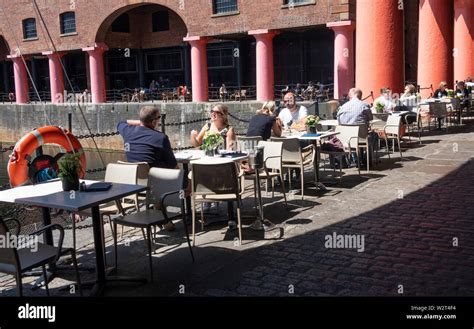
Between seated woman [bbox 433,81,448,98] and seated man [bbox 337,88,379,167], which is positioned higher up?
seated woman [bbox 433,81,448,98]

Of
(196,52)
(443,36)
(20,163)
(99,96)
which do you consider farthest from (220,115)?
(99,96)

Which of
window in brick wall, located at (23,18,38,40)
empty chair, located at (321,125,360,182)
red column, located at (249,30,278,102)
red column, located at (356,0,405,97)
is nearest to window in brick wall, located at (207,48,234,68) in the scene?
red column, located at (249,30,278,102)

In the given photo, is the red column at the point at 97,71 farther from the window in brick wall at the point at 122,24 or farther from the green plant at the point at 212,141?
the green plant at the point at 212,141

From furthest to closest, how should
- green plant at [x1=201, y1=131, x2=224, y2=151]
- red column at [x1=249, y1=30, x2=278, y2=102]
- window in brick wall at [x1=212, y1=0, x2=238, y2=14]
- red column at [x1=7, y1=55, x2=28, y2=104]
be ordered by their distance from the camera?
red column at [x1=7, y1=55, x2=28, y2=104] < window in brick wall at [x1=212, y1=0, x2=238, y2=14] < red column at [x1=249, y1=30, x2=278, y2=102] < green plant at [x1=201, y1=131, x2=224, y2=151]

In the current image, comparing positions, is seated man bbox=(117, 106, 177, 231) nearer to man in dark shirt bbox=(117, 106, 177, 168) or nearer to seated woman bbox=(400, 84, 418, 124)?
man in dark shirt bbox=(117, 106, 177, 168)

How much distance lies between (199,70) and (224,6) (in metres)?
3.63

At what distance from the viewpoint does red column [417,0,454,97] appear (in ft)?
67.0

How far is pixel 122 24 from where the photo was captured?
38.4 m

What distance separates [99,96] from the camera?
3569 cm

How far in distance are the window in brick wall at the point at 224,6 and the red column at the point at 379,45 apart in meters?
16.0

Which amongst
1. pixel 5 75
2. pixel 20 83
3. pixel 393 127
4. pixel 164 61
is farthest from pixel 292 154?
pixel 5 75

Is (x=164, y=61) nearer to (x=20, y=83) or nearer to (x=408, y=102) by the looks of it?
(x=20, y=83)

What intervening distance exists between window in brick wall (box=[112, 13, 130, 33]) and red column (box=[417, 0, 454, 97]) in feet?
75.2
